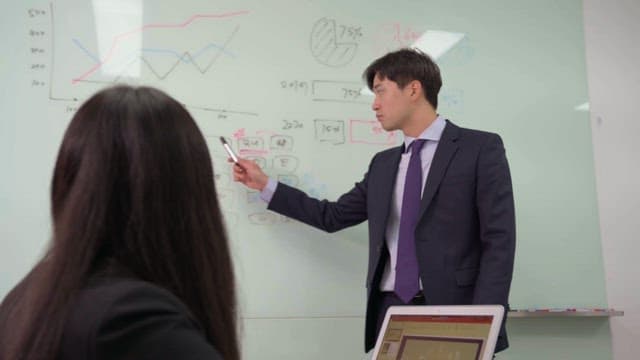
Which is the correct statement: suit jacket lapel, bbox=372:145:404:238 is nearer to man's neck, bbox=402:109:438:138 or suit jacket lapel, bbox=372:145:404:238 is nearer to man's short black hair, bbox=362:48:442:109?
man's neck, bbox=402:109:438:138

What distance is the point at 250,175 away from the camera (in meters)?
2.07

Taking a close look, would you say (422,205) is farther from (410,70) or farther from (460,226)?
(410,70)

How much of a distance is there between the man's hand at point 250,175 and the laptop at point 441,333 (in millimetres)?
972

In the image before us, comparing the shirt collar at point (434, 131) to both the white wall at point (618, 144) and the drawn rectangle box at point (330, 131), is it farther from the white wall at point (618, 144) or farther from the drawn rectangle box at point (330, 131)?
the white wall at point (618, 144)

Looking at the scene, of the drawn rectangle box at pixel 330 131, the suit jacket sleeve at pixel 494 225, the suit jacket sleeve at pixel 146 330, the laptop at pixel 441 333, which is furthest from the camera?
the drawn rectangle box at pixel 330 131

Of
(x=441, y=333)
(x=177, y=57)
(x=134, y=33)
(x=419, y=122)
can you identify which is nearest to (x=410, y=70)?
(x=419, y=122)

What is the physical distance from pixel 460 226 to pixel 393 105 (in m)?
0.49

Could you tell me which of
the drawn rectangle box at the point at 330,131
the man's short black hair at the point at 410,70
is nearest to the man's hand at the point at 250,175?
the drawn rectangle box at the point at 330,131

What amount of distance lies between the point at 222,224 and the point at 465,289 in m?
1.16

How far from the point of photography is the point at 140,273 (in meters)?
0.69

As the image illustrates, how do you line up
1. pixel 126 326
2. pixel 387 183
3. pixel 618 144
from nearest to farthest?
pixel 126 326 < pixel 387 183 < pixel 618 144

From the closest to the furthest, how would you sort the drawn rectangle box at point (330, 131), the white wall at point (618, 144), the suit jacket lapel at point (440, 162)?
the suit jacket lapel at point (440, 162) < the drawn rectangle box at point (330, 131) < the white wall at point (618, 144)

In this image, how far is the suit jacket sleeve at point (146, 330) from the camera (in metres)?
0.59

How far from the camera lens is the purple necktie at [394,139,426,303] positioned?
5.93ft
